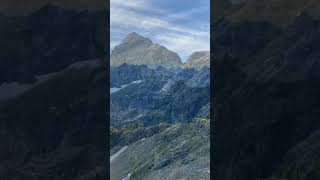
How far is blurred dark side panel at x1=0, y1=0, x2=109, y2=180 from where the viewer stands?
247 inches

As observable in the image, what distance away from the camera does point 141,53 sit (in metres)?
6.97

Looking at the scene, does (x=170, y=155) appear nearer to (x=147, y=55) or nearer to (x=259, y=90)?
(x=147, y=55)

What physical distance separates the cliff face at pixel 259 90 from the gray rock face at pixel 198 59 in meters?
0.43

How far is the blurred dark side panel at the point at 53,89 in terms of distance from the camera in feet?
20.6

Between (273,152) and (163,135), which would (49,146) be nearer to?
(163,135)

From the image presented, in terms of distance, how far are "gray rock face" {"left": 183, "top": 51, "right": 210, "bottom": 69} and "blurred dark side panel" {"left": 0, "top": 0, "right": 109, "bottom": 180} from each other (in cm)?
127

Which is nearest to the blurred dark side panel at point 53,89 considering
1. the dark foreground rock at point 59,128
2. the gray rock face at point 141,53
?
the dark foreground rock at point 59,128

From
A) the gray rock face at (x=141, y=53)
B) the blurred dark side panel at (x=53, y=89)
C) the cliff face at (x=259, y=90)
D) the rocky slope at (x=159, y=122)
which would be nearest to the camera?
the blurred dark side panel at (x=53, y=89)

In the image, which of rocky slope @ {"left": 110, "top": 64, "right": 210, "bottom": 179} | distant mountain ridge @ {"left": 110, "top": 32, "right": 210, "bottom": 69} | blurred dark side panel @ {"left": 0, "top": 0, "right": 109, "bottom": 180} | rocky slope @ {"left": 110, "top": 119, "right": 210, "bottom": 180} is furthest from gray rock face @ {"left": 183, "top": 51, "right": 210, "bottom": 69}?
blurred dark side panel @ {"left": 0, "top": 0, "right": 109, "bottom": 180}

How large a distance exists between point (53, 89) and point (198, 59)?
2143mm

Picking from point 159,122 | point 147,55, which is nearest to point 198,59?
point 147,55

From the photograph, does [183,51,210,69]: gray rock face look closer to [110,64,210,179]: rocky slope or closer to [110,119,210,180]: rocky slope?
[110,64,210,179]: rocky slope

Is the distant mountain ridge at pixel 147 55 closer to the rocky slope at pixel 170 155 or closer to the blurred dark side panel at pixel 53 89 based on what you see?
the blurred dark side panel at pixel 53 89

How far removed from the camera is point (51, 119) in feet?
20.9
